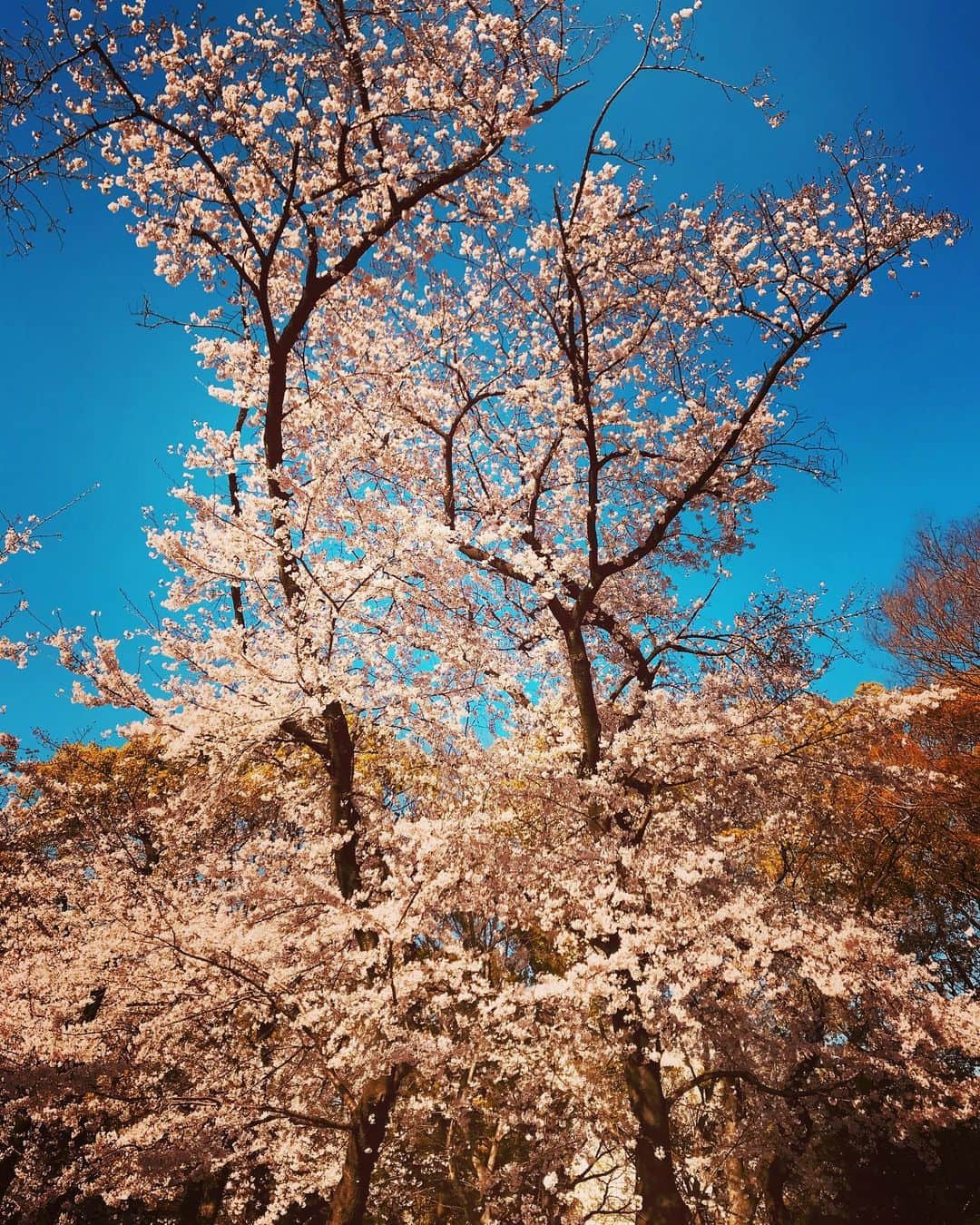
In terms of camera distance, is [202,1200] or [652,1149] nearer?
[652,1149]

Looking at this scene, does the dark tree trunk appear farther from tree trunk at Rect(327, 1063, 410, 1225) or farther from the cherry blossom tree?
tree trunk at Rect(327, 1063, 410, 1225)

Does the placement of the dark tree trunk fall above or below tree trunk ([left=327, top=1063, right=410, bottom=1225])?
below

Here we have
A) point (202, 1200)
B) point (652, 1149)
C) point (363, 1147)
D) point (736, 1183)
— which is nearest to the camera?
point (363, 1147)

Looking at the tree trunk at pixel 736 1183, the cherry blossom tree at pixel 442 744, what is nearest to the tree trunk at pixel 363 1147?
the cherry blossom tree at pixel 442 744

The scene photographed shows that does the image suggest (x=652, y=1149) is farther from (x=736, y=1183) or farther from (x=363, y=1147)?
(x=736, y=1183)

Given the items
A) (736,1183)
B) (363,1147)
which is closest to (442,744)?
(363,1147)

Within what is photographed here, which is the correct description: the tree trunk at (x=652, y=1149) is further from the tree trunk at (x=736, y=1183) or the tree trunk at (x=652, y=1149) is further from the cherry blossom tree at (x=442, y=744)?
the tree trunk at (x=736, y=1183)

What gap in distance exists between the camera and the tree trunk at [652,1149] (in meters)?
6.36

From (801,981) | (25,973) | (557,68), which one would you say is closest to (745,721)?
(801,981)

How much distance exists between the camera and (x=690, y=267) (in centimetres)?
821

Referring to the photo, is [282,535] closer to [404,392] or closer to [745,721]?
[404,392]

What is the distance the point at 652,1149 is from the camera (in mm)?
6633

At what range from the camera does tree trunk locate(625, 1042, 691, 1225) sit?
636cm

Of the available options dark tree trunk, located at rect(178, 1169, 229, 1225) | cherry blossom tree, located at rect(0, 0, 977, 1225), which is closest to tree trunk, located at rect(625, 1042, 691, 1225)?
cherry blossom tree, located at rect(0, 0, 977, 1225)
